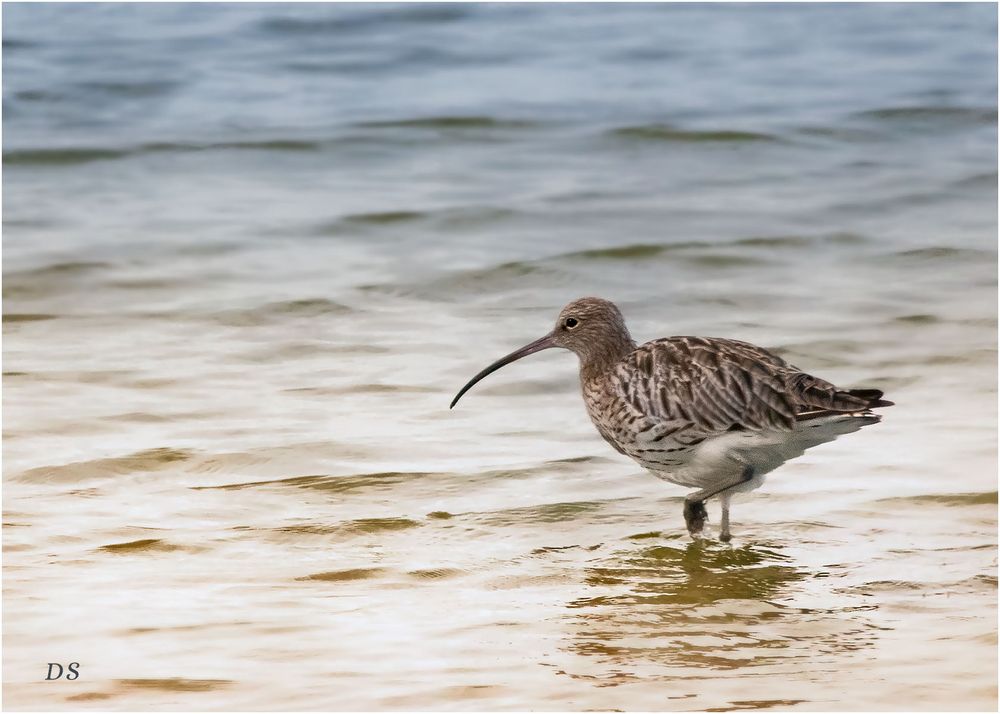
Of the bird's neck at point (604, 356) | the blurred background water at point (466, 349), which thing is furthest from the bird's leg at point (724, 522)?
the bird's neck at point (604, 356)

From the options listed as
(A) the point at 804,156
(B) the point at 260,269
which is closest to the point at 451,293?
(B) the point at 260,269

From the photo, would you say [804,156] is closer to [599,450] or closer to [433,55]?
[433,55]

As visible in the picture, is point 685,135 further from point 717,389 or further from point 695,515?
point 695,515

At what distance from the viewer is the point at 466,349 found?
10922 mm

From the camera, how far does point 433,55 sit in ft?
71.7

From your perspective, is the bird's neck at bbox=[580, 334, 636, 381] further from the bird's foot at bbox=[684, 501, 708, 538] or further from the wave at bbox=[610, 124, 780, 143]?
the wave at bbox=[610, 124, 780, 143]

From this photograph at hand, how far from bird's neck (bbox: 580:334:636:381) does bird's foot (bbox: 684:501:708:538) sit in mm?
975

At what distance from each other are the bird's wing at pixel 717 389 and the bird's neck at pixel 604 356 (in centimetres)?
20

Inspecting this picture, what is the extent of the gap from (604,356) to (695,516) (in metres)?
1.12

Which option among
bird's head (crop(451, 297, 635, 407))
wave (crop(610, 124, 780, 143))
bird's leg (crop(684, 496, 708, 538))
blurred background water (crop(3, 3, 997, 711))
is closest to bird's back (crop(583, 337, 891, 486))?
bird's leg (crop(684, 496, 708, 538))

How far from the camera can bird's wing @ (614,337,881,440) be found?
7.31m

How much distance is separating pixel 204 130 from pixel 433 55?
476 centimetres

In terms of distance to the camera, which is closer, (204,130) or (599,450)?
(599,450)

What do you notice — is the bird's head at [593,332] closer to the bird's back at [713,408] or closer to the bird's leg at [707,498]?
the bird's back at [713,408]
